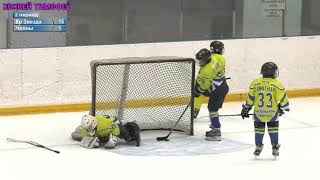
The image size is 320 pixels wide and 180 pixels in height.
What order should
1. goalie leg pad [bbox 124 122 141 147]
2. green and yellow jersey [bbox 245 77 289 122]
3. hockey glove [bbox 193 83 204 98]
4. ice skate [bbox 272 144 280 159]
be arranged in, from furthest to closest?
hockey glove [bbox 193 83 204 98] → goalie leg pad [bbox 124 122 141 147] → ice skate [bbox 272 144 280 159] → green and yellow jersey [bbox 245 77 289 122]

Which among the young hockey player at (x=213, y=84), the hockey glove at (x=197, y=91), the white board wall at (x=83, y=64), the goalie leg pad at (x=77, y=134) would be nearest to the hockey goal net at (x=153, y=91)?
the hockey glove at (x=197, y=91)

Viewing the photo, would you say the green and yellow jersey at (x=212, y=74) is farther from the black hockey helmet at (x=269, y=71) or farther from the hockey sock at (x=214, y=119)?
the black hockey helmet at (x=269, y=71)

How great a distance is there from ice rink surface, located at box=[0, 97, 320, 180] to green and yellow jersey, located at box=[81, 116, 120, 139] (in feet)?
0.60

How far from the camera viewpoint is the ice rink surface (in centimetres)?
872

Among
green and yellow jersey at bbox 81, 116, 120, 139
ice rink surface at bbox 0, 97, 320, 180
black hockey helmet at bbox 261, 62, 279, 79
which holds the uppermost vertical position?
black hockey helmet at bbox 261, 62, 279, 79

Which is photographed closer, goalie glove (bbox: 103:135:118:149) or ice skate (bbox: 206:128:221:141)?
goalie glove (bbox: 103:135:118:149)

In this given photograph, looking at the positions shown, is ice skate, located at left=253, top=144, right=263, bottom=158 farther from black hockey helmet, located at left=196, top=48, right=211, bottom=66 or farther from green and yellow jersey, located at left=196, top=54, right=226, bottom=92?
black hockey helmet, located at left=196, top=48, right=211, bottom=66

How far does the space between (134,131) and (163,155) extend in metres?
0.55

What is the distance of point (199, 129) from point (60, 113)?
190 centimetres

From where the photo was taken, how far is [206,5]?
13141 mm

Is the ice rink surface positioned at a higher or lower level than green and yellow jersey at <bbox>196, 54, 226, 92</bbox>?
lower

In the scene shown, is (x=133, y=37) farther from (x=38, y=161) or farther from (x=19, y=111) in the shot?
(x=38, y=161)

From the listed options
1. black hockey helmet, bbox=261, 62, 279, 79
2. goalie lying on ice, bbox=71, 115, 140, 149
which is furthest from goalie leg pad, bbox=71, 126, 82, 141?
black hockey helmet, bbox=261, 62, 279, 79

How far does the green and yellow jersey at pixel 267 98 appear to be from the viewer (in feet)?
29.4
